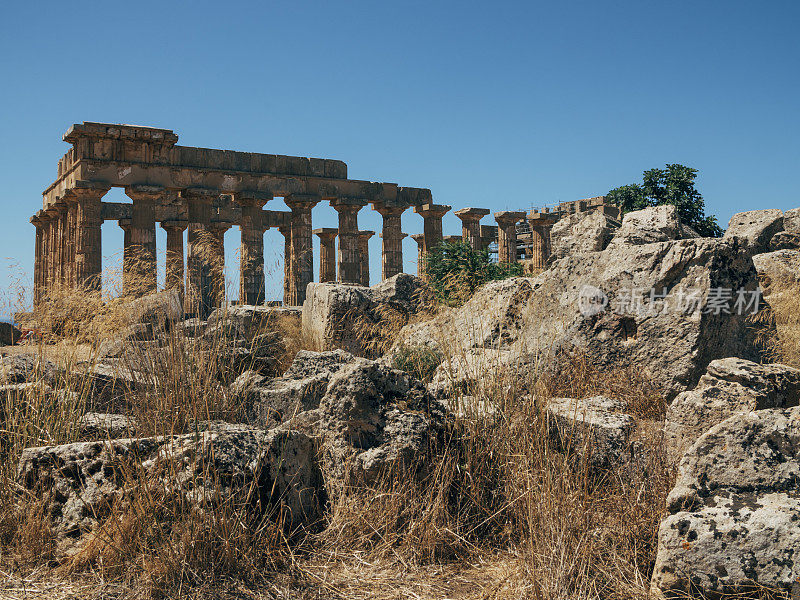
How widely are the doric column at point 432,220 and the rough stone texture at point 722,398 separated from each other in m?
23.4

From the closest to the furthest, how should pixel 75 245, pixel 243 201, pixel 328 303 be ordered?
1. pixel 328 303
2. pixel 75 245
3. pixel 243 201

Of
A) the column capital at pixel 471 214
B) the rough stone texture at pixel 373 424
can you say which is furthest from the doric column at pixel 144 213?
the rough stone texture at pixel 373 424

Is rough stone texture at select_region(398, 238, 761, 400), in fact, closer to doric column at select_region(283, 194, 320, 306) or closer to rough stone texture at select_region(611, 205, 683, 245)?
rough stone texture at select_region(611, 205, 683, 245)

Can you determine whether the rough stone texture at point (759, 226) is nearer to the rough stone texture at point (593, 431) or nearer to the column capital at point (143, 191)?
the rough stone texture at point (593, 431)

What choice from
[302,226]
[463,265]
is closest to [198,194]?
[302,226]

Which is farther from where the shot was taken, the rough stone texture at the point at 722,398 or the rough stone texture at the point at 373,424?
the rough stone texture at the point at 373,424

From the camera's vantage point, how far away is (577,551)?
3025 mm

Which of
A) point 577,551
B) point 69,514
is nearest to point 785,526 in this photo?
point 577,551

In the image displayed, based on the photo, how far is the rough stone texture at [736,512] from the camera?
8.75ft

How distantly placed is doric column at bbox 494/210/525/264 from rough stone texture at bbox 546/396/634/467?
25825 millimetres

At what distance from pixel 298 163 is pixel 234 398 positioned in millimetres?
20971

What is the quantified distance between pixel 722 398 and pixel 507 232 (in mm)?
26753

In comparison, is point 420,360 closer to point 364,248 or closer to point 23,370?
point 23,370

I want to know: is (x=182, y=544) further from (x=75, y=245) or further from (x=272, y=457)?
(x=75, y=245)
